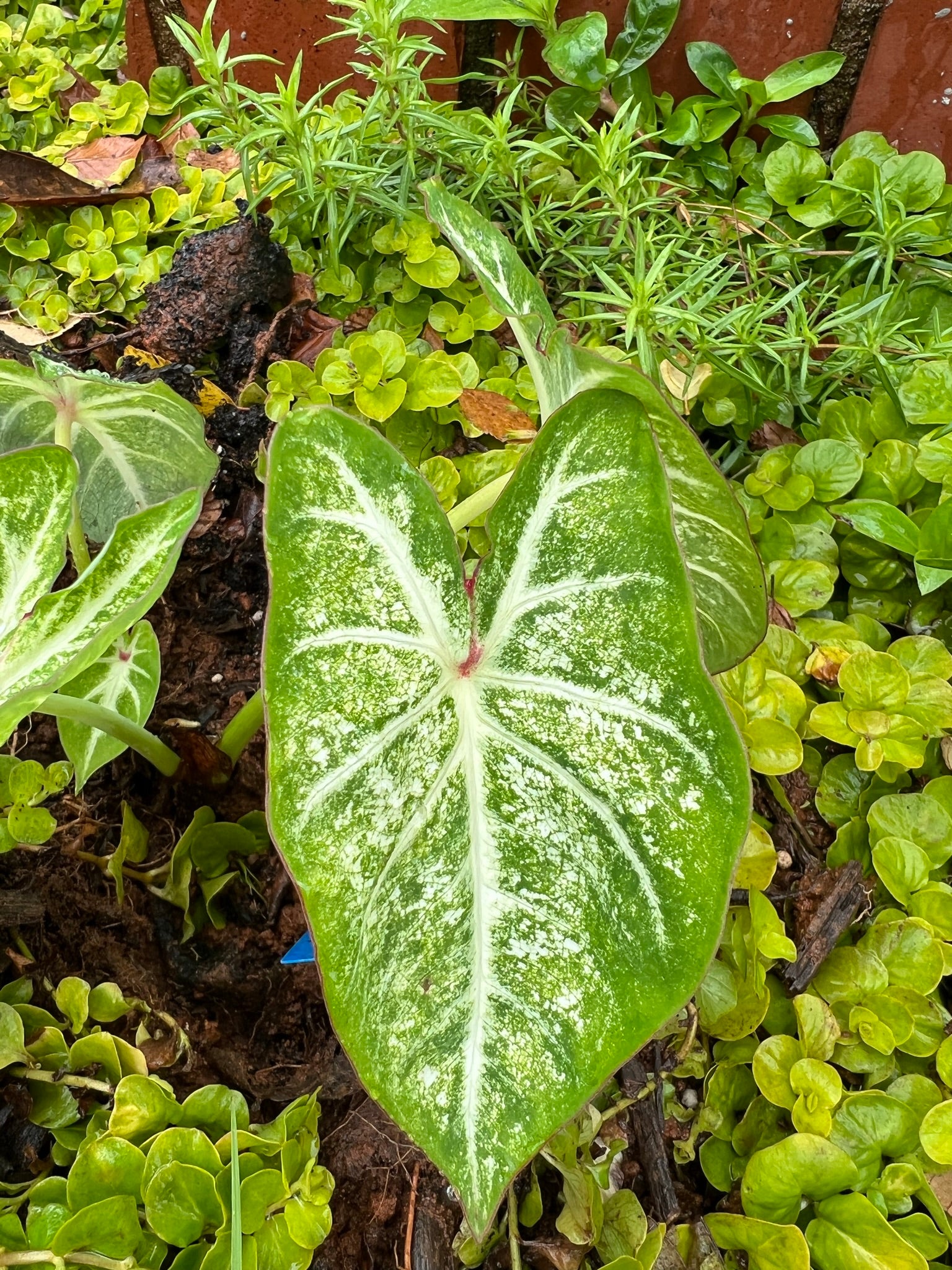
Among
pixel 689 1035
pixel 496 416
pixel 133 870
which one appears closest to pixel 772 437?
pixel 496 416

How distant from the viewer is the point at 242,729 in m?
1.03

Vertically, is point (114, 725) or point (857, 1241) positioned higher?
point (114, 725)

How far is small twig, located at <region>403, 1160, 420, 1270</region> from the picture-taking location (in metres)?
0.87

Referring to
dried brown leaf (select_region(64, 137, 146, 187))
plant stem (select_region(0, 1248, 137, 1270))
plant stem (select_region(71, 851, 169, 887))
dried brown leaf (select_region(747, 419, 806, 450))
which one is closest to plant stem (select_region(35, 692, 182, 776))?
plant stem (select_region(71, 851, 169, 887))

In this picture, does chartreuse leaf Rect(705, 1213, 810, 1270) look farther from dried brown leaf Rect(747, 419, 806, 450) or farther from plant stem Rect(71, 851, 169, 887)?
dried brown leaf Rect(747, 419, 806, 450)

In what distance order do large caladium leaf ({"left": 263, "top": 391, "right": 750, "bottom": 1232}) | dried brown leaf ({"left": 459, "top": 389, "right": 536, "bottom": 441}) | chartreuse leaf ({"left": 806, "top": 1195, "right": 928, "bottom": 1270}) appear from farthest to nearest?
dried brown leaf ({"left": 459, "top": 389, "right": 536, "bottom": 441}), chartreuse leaf ({"left": 806, "top": 1195, "right": 928, "bottom": 1270}), large caladium leaf ({"left": 263, "top": 391, "right": 750, "bottom": 1232})

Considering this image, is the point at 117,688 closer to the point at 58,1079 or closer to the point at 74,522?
the point at 74,522

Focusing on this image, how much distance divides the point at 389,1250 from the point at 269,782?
620 millimetres

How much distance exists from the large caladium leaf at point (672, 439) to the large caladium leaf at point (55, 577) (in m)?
0.31

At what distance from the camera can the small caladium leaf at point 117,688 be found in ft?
2.98

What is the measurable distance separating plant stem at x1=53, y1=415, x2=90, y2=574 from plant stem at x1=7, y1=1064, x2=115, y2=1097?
1.69ft

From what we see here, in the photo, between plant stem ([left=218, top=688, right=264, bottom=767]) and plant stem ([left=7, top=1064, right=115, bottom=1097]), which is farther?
plant stem ([left=218, top=688, right=264, bottom=767])

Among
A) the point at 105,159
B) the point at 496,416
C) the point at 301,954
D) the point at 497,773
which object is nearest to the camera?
the point at 497,773

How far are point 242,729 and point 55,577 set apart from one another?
346 millimetres
